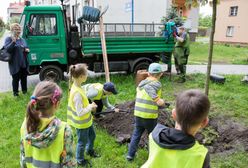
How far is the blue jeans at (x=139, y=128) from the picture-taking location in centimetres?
378

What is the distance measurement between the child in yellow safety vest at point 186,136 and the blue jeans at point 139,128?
193cm

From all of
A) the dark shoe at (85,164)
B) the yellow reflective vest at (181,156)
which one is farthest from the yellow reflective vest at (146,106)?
the yellow reflective vest at (181,156)

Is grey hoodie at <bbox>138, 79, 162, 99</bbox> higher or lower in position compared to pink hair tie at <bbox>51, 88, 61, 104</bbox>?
lower

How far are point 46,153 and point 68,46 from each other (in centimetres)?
670

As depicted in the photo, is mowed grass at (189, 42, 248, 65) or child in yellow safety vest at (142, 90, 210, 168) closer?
child in yellow safety vest at (142, 90, 210, 168)

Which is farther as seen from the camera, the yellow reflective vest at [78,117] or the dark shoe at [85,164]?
the dark shoe at [85,164]

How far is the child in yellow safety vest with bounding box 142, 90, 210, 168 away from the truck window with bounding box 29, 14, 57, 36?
700 cm

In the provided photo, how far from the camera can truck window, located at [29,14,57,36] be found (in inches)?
314

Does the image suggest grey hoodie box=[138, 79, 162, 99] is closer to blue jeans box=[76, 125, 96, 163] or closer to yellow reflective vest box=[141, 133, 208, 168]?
blue jeans box=[76, 125, 96, 163]

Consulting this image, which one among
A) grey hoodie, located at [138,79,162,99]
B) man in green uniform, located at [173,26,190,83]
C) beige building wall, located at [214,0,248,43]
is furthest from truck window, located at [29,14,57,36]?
beige building wall, located at [214,0,248,43]

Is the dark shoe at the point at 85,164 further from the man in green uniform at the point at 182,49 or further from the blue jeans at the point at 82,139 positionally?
the man in green uniform at the point at 182,49

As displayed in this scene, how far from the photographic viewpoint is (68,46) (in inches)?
334

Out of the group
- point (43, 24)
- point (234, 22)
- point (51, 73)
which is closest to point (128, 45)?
point (51, 73)

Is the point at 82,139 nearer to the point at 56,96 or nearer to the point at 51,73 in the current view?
the point at 56,96
